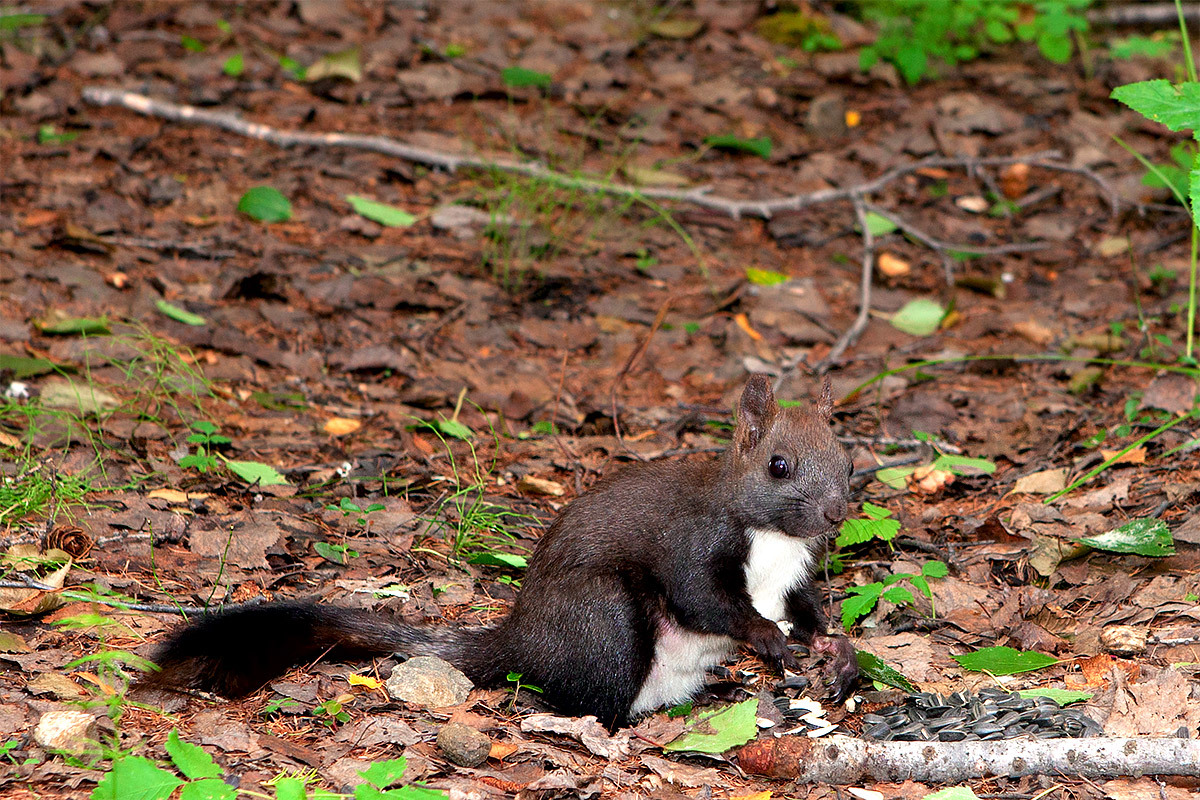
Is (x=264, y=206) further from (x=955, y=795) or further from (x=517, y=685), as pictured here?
(x=955, y=795)

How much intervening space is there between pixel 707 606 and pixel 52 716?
6.03 feet

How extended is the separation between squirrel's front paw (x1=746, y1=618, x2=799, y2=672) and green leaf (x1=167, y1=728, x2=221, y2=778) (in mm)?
1605

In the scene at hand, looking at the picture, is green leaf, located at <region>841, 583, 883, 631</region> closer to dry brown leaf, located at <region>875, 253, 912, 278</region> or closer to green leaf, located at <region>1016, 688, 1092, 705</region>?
green leaf, located at <region>1016, 688, 1092, 705</region>

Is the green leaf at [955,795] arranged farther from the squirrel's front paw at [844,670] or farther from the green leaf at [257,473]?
the green leaf at [257,473]

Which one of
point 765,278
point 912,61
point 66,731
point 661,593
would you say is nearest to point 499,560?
point 661,593

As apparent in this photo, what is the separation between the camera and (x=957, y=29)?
29.8 ft

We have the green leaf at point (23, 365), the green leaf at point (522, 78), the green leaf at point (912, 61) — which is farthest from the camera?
the green leaf at point (912, 61)

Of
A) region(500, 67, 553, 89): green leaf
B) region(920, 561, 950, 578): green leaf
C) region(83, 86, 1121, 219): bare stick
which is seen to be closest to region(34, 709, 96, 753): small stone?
region(920, 561, 950, 578): green leaf

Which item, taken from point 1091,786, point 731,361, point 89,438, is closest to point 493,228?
point 731,361

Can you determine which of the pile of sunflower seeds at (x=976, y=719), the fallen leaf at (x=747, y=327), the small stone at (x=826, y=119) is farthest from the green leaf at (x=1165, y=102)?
the small stone at (x=826, y=119)

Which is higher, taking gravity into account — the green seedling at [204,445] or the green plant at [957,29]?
the green plant at [957,29]

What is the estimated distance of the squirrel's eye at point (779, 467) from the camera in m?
3.58

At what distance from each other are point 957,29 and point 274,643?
779cm

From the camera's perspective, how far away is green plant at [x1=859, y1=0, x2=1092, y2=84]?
838cm
